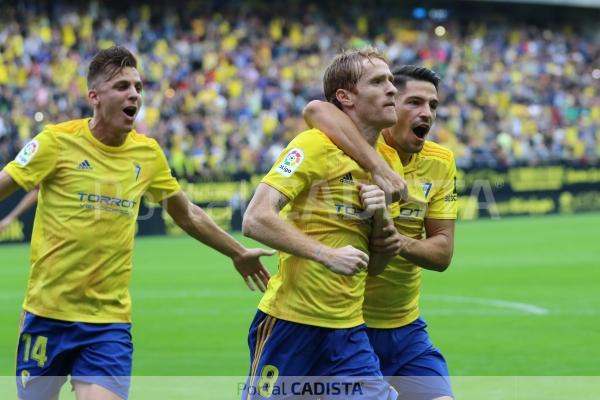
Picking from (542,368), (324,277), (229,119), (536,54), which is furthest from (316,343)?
(536,54)

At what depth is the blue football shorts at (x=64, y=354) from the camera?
230 inches

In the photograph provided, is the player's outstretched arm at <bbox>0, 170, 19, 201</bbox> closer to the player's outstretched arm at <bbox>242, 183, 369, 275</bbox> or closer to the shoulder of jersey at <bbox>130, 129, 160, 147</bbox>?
the shoulder of jersey at <bbox>130, 129, 160, 147</bbox>

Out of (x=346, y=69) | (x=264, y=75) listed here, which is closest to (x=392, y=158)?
(x=346, y=69)

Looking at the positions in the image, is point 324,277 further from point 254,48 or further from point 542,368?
point 254,48

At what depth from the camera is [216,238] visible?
6652mm

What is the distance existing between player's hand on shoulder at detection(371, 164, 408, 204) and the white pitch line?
850 cm

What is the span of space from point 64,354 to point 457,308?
9.00 m

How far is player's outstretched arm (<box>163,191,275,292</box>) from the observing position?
259 inches

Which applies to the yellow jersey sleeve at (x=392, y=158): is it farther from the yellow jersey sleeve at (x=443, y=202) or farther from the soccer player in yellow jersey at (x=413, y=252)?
the yellow jersey sleeve at (x=443, y=202)

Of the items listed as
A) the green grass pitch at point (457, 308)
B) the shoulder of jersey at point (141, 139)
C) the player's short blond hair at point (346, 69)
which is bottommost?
the green grass pitch at point (457, 308)

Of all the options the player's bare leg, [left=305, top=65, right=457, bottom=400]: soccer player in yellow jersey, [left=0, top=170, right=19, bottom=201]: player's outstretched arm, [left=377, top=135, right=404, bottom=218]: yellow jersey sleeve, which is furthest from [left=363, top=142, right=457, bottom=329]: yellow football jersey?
[left=0, top=170, right=19, bottom=201]: player's outstretched arm

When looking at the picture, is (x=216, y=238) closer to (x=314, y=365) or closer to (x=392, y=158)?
(x=392, y=158)

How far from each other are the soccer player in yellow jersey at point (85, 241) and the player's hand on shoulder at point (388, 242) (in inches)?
55.5

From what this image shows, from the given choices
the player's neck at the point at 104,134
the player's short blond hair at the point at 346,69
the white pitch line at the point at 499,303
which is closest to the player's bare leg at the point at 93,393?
the player's neck at the point at 104,134
